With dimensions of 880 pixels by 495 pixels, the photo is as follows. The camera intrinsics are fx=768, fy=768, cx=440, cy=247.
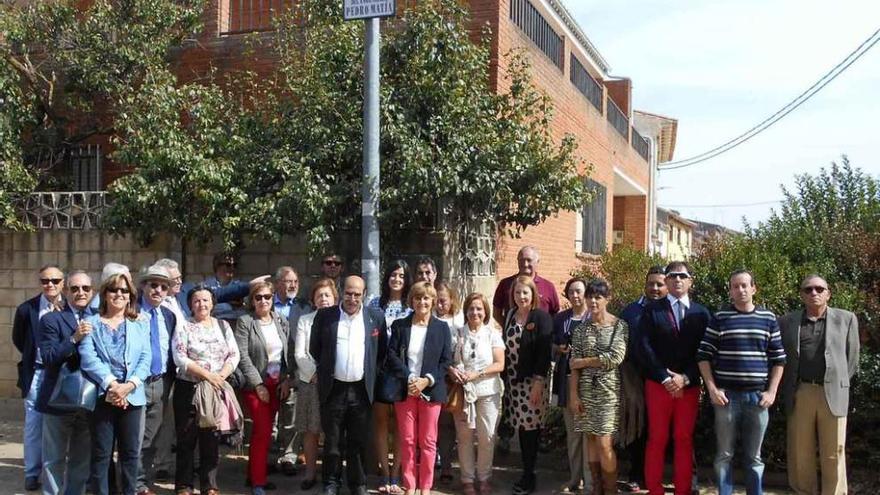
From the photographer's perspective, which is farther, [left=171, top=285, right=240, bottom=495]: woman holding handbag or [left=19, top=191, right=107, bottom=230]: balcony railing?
[left=19, top=191, right=107, bottom=230]: balcony railing

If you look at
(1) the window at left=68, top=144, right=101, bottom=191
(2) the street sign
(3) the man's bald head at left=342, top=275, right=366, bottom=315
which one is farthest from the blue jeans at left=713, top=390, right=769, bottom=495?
(1) the window at left=68, top=144, right=101, bottom=191

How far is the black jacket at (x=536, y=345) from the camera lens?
6234 millimetres

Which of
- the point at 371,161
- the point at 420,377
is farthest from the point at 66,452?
the point at 371,161

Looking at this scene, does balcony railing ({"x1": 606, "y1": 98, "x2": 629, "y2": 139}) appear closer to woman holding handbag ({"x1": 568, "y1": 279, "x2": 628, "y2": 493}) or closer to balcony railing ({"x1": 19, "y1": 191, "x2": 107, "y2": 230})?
balcony railing ({"x1": 19, "y1": 191, "x2": 107, "y2": 230})

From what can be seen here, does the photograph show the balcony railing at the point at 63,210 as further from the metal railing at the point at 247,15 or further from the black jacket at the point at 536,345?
the black jacket at the point at 536,345

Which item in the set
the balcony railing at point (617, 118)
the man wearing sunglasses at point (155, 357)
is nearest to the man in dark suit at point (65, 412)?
the man wearing sunglasses at point (155, 357)

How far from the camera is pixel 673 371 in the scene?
5.90 meters

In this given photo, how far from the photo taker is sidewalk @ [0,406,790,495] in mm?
6434

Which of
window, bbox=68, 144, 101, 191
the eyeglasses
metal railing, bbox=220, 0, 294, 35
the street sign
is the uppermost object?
metal railing, bbox=220, 0, 294, 35

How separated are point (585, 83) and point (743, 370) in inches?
439

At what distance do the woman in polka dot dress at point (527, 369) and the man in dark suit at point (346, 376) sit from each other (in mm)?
1170

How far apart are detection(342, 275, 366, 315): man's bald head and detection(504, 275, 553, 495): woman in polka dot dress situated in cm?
129

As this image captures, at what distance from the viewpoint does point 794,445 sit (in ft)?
19.6

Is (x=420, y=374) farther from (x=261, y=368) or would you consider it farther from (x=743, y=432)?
(x=743, y=432)
